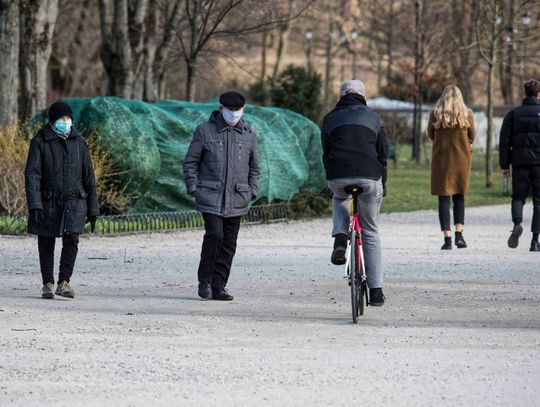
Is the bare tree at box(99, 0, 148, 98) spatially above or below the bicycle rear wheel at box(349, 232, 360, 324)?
above

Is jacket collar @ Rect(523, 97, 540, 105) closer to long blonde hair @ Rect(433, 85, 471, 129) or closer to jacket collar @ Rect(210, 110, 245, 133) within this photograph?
long blonde hair @ Rect(433, 85, 471, 129)

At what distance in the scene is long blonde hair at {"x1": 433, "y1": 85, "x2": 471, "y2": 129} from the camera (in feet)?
53.2

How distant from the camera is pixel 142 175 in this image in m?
19.4

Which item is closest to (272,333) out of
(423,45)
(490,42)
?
(490,42)

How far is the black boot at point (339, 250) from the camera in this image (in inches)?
421

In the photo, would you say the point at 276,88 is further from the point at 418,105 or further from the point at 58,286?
the point at 418,105

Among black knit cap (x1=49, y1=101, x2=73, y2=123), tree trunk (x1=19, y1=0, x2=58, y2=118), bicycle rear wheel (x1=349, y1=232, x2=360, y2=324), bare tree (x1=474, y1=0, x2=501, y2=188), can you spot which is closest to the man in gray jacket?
black knit cap (x1=49, y1=101, x2=73, y2=123)

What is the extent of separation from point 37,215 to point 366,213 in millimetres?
2650

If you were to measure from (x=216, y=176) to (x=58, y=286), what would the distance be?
1500 mm

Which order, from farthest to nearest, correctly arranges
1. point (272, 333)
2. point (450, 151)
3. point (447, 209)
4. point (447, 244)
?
point (447, 244) < point (447, 209) < point (450, 151) < point (272, 333)

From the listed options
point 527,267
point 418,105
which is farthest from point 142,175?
point 418,105

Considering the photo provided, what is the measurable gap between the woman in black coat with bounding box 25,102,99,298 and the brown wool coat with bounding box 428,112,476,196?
565 centimetres

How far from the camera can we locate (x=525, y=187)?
16672 mm

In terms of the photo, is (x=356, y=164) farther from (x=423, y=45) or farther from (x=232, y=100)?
(x=423, y=45)
